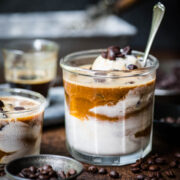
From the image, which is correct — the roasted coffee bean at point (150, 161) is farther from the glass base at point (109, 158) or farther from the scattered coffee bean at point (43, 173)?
the scattered coffee bean at point (43, 173)

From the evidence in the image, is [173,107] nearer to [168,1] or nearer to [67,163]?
[67,163]

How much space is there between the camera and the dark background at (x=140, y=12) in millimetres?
3674

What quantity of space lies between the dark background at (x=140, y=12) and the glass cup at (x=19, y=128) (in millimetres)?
2422

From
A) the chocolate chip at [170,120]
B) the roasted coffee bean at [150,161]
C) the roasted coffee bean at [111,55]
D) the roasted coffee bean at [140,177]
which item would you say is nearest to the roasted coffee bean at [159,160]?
the roasted coffee bean at [150,161]

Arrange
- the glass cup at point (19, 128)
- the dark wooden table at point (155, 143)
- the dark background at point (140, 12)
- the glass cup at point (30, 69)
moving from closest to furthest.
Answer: the glass cup at point (19, 128) → the dark wooden table at point (155, 143) → the glass cup at point (30, 69) → the dark background at point (140, 12)

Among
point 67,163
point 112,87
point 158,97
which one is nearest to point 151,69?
point 112,87

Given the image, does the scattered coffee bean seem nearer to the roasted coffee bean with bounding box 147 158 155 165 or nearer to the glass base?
the glass base

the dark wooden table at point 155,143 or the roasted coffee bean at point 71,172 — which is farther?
the dark wooden table at point 155,143

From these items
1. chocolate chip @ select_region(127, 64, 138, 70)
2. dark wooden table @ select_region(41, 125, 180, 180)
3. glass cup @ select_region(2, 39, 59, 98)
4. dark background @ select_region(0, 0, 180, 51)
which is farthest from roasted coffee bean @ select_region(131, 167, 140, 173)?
dark background @ select_region(0, 0, 180, 51)

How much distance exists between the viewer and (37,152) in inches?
55.3

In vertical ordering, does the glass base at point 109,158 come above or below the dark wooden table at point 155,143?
above

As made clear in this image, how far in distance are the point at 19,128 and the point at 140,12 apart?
271cm

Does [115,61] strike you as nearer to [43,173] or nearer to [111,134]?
[111,134]

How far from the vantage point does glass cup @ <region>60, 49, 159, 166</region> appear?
1260 millimetres
